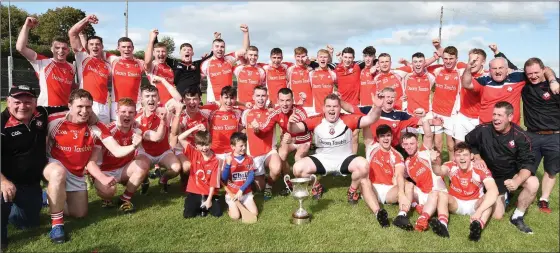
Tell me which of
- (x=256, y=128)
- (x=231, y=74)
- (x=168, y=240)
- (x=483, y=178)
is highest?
(x=231, y=74)

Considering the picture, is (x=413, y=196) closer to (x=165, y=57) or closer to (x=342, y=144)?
(x=342, y=144)

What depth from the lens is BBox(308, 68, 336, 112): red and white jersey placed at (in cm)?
842

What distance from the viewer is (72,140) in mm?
4867

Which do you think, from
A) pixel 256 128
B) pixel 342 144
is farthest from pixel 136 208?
pixel 342 144

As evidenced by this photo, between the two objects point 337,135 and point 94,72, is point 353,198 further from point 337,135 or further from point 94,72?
point 94,72

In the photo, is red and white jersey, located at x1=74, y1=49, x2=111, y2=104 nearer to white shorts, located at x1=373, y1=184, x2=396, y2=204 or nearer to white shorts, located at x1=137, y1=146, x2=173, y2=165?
white shorts, located at x1=137, y1=146, x2=173, y2=165

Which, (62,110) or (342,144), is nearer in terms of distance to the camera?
(62,110)

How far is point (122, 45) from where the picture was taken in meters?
6.98

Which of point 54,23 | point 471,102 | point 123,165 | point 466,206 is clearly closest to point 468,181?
point 466,206

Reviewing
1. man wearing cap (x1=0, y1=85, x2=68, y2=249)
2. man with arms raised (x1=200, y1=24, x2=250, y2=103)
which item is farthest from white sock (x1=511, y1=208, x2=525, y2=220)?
man wearing cap (x1=0, y1=85, x2=68, y2=249)

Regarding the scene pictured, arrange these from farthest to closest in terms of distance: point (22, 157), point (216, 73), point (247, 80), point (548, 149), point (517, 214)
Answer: point (247, 80), point (216, 73), point (548, 149), point (517, 214), point (22, 157)

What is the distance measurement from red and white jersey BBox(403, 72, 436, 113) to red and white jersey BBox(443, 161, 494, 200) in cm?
255

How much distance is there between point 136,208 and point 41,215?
1125mm

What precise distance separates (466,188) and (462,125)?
91.9 inches
